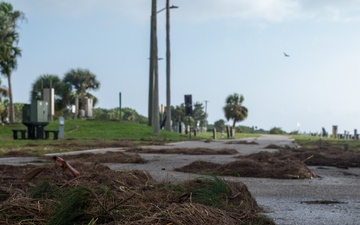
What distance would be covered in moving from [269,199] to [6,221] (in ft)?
16.8

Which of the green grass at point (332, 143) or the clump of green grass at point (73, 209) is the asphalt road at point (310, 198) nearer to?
the clump of green grass at point (73, 209)

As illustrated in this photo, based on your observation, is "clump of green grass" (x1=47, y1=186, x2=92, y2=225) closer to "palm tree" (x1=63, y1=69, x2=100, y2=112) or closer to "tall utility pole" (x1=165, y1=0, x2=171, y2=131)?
"tall utility pole" (x1=165, y1=0, x2=171, y2=131)

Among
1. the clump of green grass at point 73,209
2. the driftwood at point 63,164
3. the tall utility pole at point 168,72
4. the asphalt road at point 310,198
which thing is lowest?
the asphalt road at point 310,198

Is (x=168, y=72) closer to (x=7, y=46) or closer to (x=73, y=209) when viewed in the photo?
(x=7, y=46)

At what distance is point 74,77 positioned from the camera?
252ft

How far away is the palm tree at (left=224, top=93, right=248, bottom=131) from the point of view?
97169 mm

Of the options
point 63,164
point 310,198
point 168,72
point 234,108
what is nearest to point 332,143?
point 168,72

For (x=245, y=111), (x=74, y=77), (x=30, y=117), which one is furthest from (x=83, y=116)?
(x=245, y=111)

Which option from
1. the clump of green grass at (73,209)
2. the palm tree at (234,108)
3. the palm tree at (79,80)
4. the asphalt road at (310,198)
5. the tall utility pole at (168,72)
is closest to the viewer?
the clump of green grass at (73,209)

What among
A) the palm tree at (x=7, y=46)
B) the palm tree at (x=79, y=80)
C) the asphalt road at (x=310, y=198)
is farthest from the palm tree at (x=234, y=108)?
the asphalt road at (x=310, y=198)

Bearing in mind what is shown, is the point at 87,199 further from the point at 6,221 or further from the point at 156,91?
the point at 156,91

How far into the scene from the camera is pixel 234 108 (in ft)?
320

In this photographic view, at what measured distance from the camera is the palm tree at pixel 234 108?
97.2 meters

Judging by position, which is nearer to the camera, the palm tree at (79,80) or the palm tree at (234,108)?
the palm tree at (79,80)
